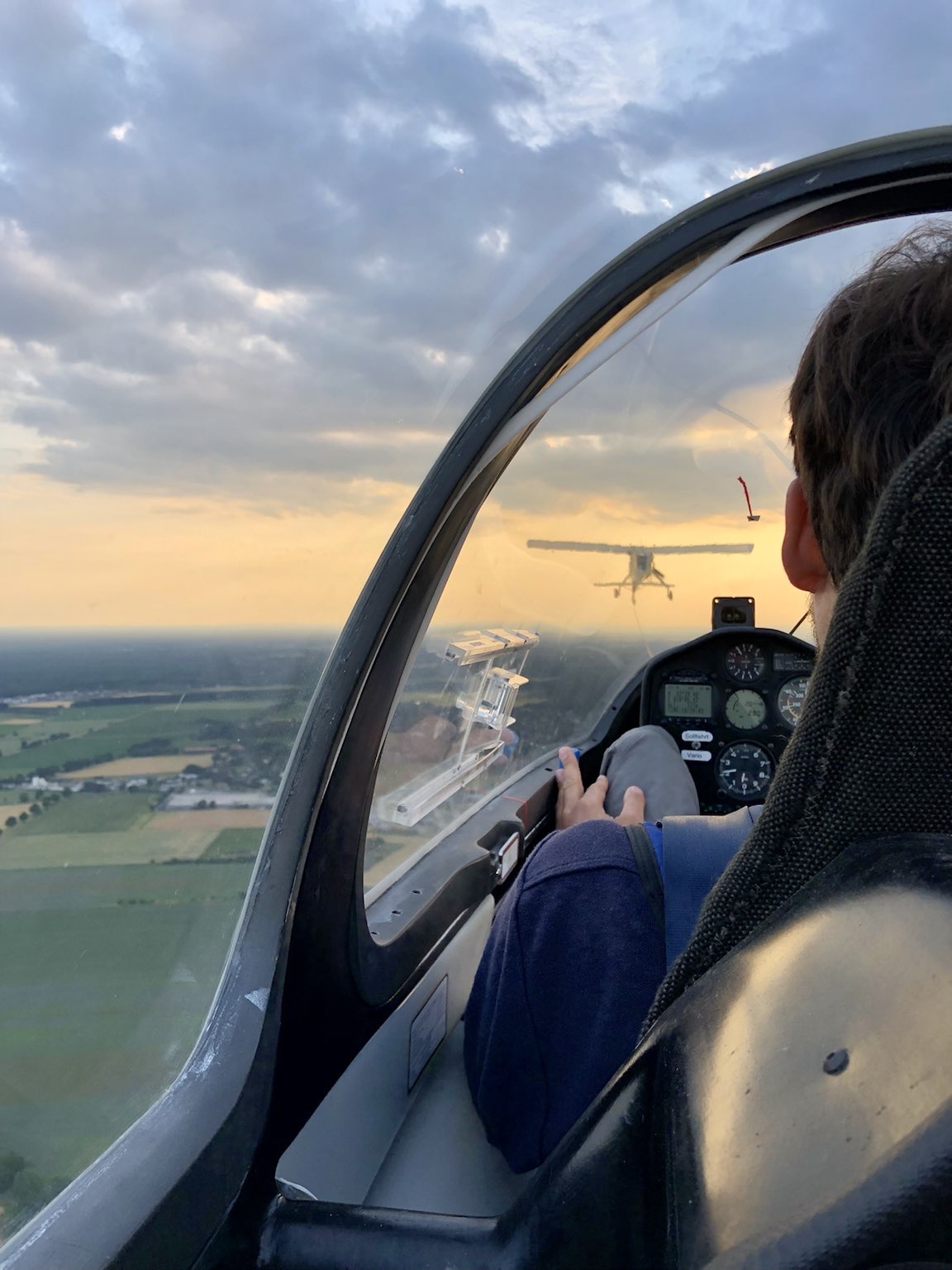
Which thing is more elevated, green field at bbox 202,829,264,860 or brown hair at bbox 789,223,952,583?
brown hair at bbox 789,223,952,583

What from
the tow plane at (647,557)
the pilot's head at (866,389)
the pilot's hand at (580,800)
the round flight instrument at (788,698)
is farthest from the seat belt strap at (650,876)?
the round flight instrument at (788,698)

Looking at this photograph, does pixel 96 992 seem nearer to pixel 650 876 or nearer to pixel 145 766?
pixel 145 766

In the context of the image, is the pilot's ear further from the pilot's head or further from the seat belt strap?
the seat belt strap

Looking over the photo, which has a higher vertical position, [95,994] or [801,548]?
[801,548]

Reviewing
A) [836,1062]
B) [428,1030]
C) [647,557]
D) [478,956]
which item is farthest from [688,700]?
[836,1062]

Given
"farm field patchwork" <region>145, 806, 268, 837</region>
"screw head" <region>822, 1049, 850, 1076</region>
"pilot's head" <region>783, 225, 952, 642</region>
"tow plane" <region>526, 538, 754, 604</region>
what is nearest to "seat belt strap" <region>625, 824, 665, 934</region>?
"pilot's head" <region>783, 225, 952, 642</region>

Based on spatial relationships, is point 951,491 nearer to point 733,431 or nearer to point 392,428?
point 392,428
